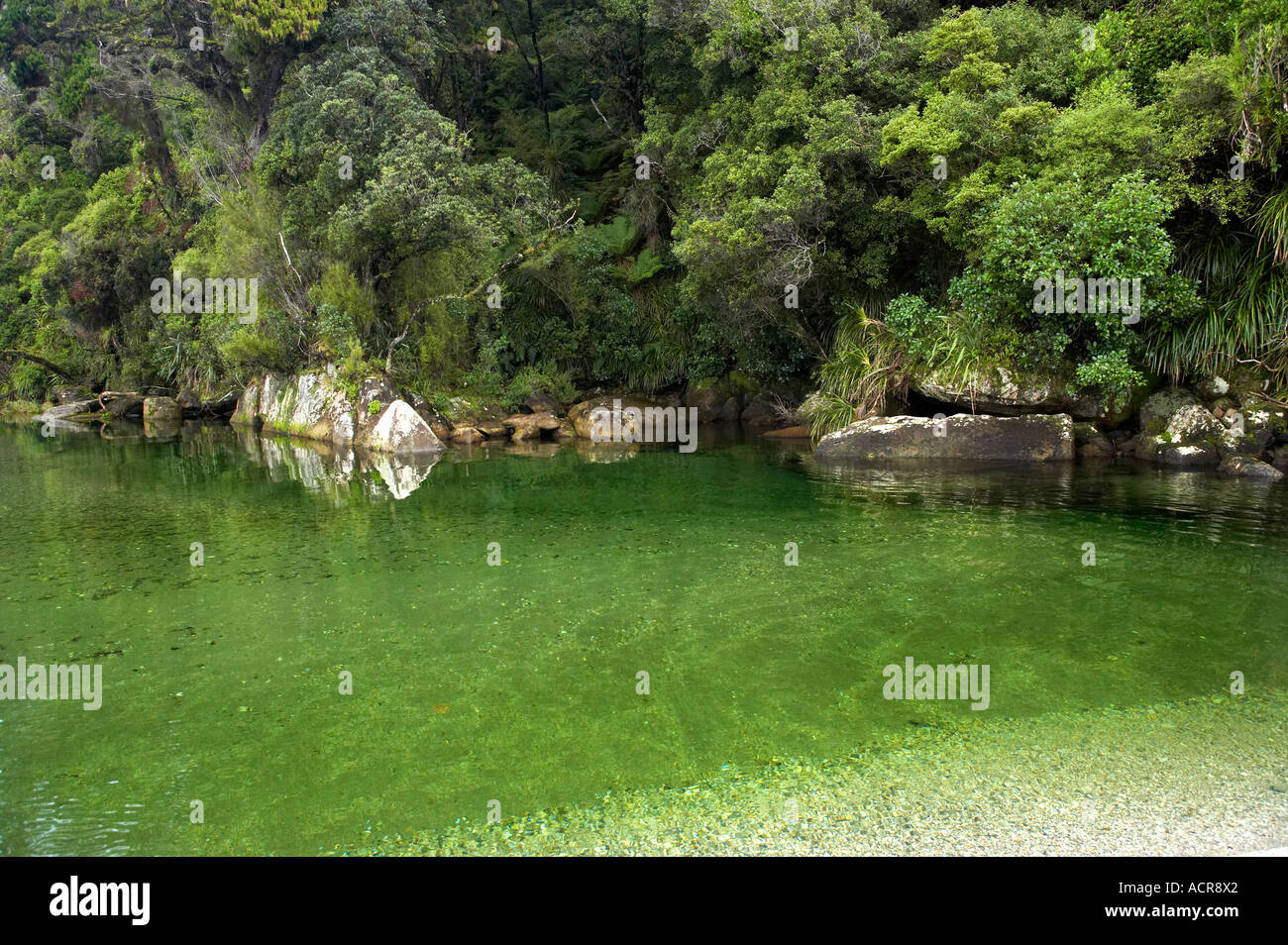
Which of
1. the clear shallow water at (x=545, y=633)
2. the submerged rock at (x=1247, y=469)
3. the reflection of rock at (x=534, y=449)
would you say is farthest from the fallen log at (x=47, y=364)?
the submerged rock at (x=1247, y=469)

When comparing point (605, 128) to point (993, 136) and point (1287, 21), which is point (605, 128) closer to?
point (993, 136)

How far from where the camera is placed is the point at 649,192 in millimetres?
21531

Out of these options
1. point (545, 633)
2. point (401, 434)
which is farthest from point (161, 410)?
point (545, 633)

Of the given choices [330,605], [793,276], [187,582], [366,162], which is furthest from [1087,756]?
[366,162]

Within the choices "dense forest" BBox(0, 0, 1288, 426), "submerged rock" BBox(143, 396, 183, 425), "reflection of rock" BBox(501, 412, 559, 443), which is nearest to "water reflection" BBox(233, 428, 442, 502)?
"dense forest" BBox(0, 0, 1288, 426)

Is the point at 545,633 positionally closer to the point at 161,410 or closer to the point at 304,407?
the point at 304,407

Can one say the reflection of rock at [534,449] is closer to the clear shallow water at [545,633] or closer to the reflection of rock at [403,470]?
the reflection of rock at [403,470]

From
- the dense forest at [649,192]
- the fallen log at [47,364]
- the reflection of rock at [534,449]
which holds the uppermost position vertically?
the dense forest at [649,192]

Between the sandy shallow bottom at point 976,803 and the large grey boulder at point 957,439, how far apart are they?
9.38 metres

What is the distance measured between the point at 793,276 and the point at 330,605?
34.9ft

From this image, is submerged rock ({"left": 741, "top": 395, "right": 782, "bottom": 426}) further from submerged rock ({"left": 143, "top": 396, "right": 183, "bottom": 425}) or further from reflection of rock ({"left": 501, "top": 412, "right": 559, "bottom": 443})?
submerged rock ({"left": 143, "top": 396, "right": 183, "bottom": 425})

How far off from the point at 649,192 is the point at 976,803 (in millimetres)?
19899

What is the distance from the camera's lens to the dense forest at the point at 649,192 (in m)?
11.8

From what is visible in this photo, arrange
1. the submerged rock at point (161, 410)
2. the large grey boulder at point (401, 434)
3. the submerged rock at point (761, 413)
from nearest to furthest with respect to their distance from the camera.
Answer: the large grey boulder at point (401, 434), the submerged rock at point (761, 413), the submerged rock at point (161, 410)
